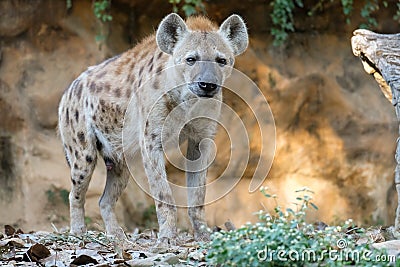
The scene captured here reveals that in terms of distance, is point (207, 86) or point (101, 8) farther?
point (101, 8)

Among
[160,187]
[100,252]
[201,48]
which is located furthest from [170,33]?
[100,252]

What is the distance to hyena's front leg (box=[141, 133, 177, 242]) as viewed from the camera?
16.8 ft

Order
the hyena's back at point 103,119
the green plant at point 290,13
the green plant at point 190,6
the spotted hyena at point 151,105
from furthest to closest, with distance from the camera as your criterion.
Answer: the green plant at point 290,13 → the green plant at point 190,6 → the hyena's back at point 103,119 → the spotted hyena at point 151,105

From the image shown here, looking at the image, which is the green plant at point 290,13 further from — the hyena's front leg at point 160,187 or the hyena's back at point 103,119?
the hyena's front leg at point 160,187

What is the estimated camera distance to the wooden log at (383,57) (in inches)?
197

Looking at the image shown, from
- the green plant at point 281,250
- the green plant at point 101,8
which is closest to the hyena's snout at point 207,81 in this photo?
the green plant at point 281,250

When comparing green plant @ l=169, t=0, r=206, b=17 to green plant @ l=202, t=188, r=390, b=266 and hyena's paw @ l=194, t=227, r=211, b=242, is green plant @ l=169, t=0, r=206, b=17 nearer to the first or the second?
hyena's paw @ l=194, t=227, r=211, b=242

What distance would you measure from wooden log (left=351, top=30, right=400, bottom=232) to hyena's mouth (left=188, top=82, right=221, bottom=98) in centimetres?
113

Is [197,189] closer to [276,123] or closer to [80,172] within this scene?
[80,172]

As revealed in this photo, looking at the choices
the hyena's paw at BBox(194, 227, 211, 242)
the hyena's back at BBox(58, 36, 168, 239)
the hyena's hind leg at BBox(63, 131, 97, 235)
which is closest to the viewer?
the hyena's paw at BBox(194, 227, 211, 242)

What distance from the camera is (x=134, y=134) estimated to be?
584cm

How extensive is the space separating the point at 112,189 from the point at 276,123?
329 cm

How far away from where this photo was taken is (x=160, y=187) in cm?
532

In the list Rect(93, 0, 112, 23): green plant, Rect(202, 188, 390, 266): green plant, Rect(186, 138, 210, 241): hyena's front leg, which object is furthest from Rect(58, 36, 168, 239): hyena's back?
Rect(202, 188, 390, 266): green plant
